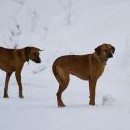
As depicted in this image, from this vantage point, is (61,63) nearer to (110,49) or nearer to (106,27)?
(110,49)

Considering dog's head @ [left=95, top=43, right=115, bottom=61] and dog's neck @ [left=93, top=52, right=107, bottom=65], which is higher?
dog's head @ [left=95, top=43, right=115, bottom=61]

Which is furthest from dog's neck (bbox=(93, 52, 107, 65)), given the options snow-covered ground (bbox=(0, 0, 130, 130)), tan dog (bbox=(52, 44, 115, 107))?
snow-covered ground (bbox=(0, 0, 130, 130))

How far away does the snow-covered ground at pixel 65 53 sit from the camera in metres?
7.27

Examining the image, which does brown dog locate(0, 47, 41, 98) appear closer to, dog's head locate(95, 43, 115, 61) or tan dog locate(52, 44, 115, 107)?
tan dog locate(52, 44, 115, 107)

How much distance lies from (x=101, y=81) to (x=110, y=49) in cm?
610

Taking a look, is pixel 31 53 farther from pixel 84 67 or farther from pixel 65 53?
pixel 65 53

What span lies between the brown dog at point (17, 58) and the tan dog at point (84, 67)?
2481 millimetres

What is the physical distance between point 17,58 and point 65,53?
7362mm

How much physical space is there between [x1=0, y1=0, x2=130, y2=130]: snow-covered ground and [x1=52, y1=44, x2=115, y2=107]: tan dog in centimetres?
40

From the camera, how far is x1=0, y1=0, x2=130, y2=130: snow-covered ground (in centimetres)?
727

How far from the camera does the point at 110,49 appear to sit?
898cm

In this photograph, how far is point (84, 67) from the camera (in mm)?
9211

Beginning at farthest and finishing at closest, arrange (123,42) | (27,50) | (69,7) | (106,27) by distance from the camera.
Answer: (69,7), (106,27), (123,42), (27,50)

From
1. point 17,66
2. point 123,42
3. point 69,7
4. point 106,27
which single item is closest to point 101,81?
point 123,42
